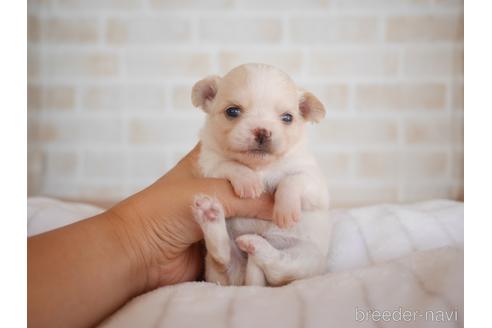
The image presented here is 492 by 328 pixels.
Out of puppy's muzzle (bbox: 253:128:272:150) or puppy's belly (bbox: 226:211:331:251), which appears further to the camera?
puppy's belly (bbox: 226:211:331:251)

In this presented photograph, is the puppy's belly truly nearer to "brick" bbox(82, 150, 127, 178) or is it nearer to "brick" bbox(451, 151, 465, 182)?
"brick" bbox(451, 151, 465, 182)

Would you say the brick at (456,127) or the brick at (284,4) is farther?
the brick at (284,4)

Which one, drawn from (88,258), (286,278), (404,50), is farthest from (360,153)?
(88,258)

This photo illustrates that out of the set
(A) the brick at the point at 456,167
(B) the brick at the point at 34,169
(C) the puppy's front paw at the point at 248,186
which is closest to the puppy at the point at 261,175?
(C) the puppy's front paw at the point at 248,186

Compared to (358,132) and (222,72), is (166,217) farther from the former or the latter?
(358,132)

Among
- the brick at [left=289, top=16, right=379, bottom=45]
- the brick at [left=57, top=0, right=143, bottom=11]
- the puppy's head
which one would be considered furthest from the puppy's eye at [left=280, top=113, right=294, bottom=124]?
the brick at [left=57, top=0, right=143, bottom=11]

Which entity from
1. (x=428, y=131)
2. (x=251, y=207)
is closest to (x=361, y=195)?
(x=428, y=131)

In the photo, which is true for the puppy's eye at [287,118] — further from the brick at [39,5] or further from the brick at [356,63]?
the brick at [39,5]
